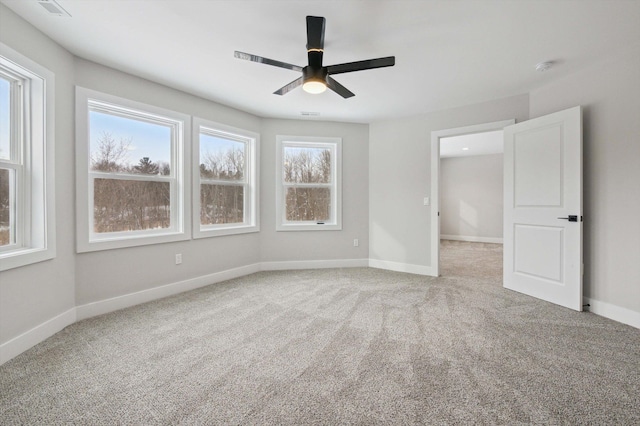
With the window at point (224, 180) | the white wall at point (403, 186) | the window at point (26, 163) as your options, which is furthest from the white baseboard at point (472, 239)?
the window at point (26, 163)

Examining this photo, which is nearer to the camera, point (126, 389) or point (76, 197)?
point (126, 389)

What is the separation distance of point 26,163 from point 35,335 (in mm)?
1376

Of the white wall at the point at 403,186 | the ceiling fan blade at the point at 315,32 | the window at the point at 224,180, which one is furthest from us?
the white wall at the point at 403,186

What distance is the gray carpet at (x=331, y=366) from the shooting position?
155 centimetres

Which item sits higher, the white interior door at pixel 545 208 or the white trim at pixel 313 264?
the white interior door at pixel 545 208

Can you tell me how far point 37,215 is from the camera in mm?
2410

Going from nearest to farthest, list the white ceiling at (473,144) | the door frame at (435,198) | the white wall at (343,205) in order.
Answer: the door frame at (435,198)
the white wall at (343,205)
the white ceiling at (473,144)

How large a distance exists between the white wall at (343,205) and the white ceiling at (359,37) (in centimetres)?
129

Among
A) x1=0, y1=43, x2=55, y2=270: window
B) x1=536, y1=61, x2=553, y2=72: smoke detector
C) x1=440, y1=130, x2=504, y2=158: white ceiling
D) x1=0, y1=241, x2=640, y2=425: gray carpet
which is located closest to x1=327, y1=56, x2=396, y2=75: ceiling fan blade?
x1=536, y1=61, x2=553, y2=72: smoke detector

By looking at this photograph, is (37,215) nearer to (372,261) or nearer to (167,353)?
(167,353)

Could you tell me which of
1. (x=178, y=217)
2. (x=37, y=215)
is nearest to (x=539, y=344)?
(x=178, y=217)

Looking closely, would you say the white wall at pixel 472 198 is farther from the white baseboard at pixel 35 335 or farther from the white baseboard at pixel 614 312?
the white baseboard at pixel 35 335

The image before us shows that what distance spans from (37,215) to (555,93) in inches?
208

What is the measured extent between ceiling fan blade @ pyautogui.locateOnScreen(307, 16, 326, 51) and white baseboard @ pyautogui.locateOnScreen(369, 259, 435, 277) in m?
3.52
